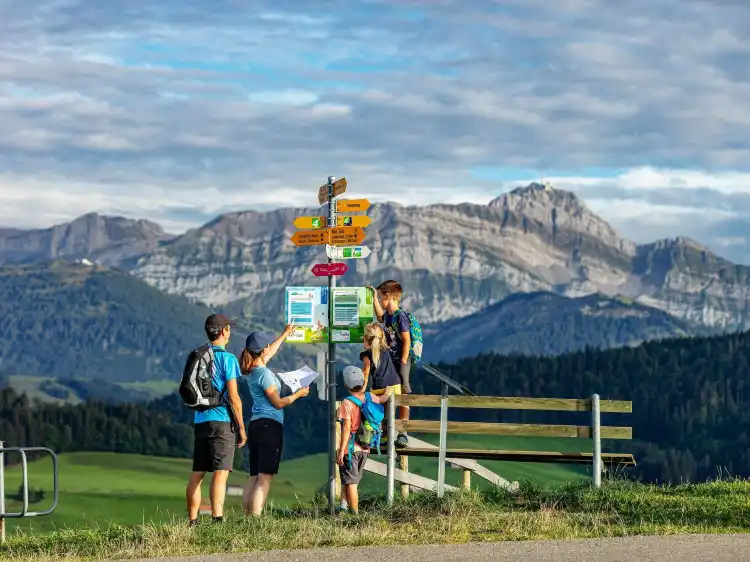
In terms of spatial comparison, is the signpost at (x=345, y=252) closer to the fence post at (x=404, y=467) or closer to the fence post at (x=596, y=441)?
the fence post at (x=596, y=441)

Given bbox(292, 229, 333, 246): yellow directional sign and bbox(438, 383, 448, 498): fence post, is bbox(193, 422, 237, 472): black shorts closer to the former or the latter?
bbox(292, 229, 333, 246): yellow directional sign

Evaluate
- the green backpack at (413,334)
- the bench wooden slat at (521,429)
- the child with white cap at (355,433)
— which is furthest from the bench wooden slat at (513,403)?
the child with white cap at (355,433)

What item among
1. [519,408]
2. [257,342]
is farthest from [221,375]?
[519,408]

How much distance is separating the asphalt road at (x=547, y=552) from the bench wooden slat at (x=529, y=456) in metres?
4.91

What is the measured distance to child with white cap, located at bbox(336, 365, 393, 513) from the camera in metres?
17.2

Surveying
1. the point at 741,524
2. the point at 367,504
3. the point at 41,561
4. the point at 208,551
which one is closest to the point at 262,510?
the point at 367,504

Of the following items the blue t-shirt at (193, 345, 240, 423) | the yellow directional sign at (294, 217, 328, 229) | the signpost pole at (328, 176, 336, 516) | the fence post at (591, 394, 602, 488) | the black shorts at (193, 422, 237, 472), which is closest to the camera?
the blue t-shirt at (193, 345, 240, 423)

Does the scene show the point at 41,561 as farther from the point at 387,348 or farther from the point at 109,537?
the point at 387,348

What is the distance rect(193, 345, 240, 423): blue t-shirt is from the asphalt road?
2.28 meters

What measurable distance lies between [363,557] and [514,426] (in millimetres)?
6029

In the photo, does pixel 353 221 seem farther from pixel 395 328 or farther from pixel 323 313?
pixel 395 328

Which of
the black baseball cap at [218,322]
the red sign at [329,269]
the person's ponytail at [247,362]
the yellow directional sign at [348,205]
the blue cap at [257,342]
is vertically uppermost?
the yellow directional sign at [348,205]

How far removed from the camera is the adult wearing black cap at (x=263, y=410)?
55.2 ft

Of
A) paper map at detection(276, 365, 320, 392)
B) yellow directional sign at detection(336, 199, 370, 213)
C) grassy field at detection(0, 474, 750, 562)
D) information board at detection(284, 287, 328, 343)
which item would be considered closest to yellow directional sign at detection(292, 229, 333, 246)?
yellow directional sign at detection(336, 199, 370, 213)
